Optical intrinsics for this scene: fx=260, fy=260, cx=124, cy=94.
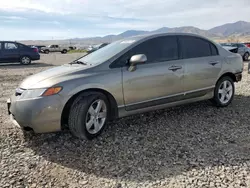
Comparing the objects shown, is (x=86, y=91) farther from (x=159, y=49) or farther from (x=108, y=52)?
(x=159, y=49)

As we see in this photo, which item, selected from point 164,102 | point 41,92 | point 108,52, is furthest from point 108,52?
point 41,92

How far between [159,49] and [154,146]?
5.78 ft

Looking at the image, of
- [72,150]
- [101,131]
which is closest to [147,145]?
[101,131]

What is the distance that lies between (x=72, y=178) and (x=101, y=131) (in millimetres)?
1143

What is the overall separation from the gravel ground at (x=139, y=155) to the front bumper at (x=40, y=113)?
1.09 ft

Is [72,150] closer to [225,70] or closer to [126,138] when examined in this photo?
[126,138]

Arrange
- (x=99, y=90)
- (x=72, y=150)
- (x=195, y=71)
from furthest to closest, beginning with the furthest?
(x=195, y=71) → (x=99, y=90) → (x=72, y=150)

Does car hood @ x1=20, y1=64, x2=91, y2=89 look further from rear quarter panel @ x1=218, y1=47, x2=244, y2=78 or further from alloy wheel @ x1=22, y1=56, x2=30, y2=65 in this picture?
alloy wheel @ x1=22, y1=56, x2=30, y2=65

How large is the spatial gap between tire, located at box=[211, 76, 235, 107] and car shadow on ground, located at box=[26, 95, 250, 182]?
1.54 feet

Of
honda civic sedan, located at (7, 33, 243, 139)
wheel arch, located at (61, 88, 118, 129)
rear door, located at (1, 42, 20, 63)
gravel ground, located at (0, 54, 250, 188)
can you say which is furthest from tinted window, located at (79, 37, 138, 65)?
rear door, located at (1, 42, 20, 63)

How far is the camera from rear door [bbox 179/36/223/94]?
470 centimetres

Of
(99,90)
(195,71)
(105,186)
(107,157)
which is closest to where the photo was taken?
(105,186)

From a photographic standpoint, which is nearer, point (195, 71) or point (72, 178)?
point (72, 178)

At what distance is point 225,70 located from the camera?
17.1 ft
